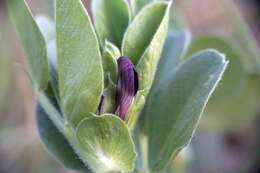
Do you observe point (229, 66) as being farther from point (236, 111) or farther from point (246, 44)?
point (236, 111)

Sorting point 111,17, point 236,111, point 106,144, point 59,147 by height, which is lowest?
point 236,111

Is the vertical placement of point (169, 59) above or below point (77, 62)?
below

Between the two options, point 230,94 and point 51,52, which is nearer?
point 51,52

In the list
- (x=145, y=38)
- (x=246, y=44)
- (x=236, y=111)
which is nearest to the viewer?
(x=145, y=38)

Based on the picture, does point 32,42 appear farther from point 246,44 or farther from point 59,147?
point 246,44

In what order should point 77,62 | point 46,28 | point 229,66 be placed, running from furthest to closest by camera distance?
1. point 229,66
2. point 46,28
3. point 77,62

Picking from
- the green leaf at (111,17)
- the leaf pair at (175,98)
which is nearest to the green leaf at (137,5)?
the green leaf at (111,17)

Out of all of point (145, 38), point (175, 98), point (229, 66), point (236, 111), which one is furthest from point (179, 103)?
point (236, 111)
